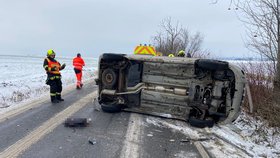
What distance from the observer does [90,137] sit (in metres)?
4.48

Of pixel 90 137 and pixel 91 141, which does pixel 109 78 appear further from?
pixel 91 141

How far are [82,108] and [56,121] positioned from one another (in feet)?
4.60

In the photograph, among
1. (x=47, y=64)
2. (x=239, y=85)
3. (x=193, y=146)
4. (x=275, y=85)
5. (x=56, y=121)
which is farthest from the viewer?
(x=47, y=64)

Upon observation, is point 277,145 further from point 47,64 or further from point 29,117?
point 47,64

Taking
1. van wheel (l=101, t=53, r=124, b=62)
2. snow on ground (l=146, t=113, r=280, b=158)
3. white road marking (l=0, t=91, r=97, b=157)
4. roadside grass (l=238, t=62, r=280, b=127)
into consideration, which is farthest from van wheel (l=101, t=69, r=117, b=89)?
roadside grass (l=238, t=62, r=280, b=127)

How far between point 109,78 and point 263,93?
3.79 metres

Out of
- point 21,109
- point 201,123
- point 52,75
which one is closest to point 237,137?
point 201,123

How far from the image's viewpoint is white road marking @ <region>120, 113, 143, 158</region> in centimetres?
380

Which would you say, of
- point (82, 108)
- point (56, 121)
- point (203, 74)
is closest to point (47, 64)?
point (82, 108)

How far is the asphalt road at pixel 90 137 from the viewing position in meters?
3.80

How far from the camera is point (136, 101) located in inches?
245

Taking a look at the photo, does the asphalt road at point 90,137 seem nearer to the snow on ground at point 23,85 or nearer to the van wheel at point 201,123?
the van wheel at point 201,123

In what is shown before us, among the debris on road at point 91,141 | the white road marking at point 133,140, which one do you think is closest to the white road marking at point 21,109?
the debris on road at point 91,141

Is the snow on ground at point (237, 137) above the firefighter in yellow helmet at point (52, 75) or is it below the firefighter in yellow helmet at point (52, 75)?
below
